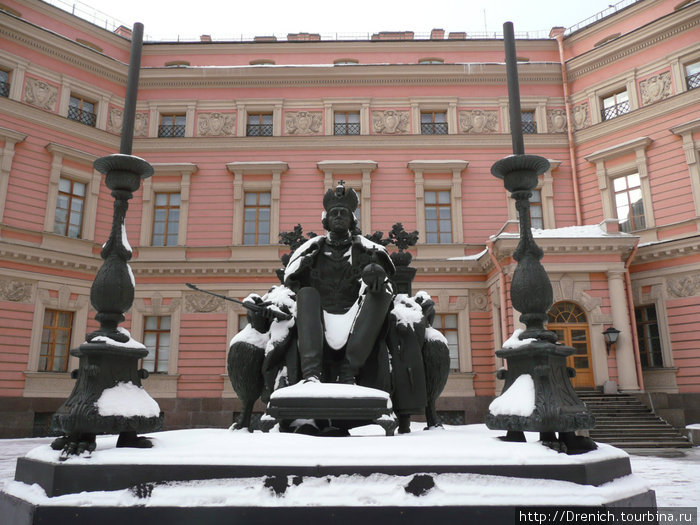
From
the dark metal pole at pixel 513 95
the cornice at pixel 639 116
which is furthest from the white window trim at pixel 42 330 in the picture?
the cornice at pixel 639 116

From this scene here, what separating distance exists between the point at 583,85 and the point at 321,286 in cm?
2041

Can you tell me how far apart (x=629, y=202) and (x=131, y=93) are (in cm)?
1945

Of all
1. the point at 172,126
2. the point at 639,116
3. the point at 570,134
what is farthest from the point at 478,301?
the point at 172,126

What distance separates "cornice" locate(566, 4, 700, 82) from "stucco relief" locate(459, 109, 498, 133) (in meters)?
3.61

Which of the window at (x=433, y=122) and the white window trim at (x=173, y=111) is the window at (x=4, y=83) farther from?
the window at (x=433, y=122)

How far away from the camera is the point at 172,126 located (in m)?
21.2

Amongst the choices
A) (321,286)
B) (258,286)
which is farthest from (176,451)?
(258,286)

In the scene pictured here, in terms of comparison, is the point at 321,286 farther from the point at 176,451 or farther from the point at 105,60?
the point at 105,60

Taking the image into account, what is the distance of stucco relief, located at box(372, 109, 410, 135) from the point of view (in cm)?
2089

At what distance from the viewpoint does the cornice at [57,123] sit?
17.9m

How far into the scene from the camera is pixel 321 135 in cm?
2083

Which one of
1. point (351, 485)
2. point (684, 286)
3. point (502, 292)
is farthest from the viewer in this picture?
point (684, 286)

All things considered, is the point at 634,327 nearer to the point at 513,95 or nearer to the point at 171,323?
the point at 513,95

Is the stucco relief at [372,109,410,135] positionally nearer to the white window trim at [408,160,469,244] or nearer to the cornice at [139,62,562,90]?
the cornice at [139,62,562,90]
